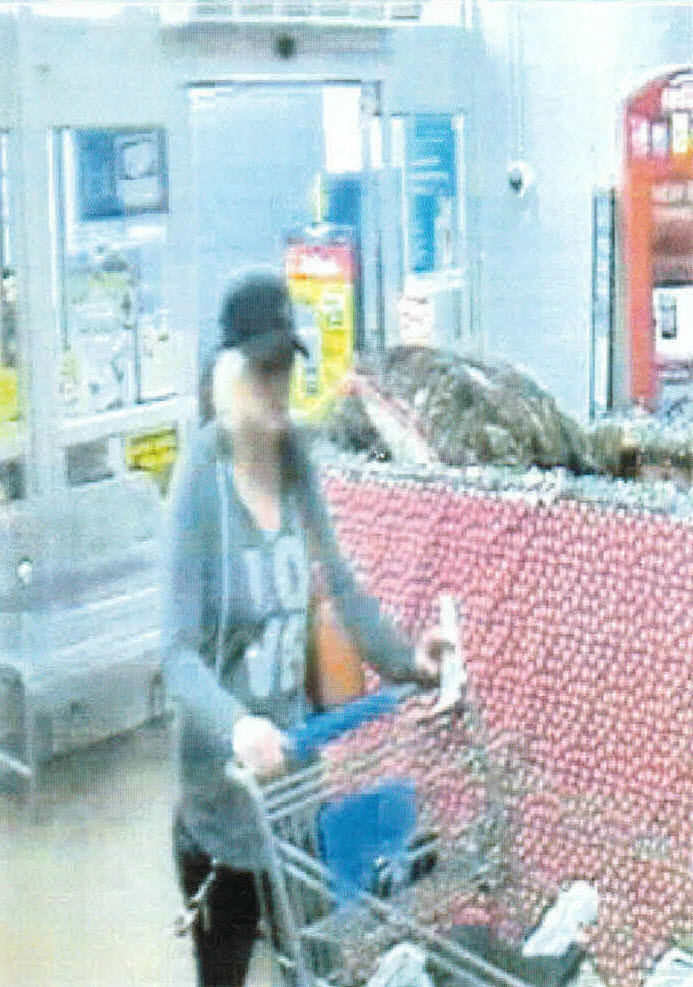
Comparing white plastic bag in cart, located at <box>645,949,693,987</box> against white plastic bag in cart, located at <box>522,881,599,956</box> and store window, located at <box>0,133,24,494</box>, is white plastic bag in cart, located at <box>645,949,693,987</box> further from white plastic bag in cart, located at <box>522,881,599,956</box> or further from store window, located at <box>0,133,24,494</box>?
store window, located at <box>0,133,24,494</box>

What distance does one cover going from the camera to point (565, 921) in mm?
1417

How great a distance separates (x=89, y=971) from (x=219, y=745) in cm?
31

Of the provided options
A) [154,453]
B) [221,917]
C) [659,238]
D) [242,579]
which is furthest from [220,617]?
[659,238]

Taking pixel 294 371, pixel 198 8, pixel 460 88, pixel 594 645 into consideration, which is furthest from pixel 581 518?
pixel 198 8

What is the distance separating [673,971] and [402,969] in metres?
0.22

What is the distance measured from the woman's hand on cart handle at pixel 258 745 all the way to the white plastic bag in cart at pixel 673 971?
37 centimetres

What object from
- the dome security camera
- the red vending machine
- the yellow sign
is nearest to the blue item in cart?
the yellow sign

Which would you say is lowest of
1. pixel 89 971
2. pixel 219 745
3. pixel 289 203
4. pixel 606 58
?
pixel 89 971

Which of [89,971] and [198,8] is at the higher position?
[198,8]

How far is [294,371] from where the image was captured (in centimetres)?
131

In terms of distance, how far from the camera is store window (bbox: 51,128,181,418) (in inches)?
51.4

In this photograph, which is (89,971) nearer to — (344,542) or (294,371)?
(344,542)

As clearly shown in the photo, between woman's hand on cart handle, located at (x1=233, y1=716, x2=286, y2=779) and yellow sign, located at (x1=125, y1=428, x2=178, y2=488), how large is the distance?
20 centimetres

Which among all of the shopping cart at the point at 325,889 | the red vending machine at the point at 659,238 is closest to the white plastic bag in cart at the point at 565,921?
the shopping cart at the point at 325,889
